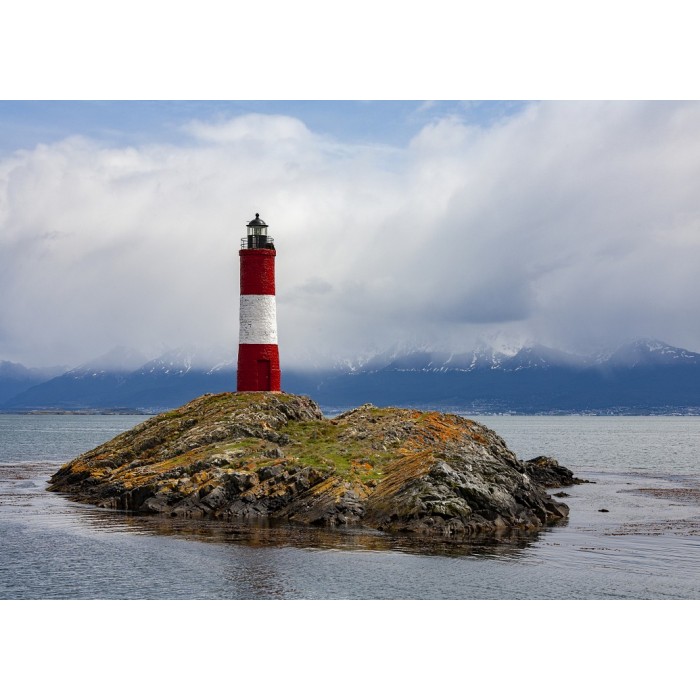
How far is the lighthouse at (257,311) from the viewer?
2493 inches

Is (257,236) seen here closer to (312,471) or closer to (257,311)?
(257,311)

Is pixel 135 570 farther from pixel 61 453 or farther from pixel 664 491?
pixel 61 453

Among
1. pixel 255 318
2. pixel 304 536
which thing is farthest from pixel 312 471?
pixel 255 318

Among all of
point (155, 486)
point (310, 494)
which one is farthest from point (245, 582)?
point (155, 486)

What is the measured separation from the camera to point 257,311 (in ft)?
208

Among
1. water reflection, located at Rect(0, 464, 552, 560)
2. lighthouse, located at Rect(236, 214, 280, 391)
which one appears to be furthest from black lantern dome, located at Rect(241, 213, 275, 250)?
water reflection, located at Rect(0, 464, 552, 560)

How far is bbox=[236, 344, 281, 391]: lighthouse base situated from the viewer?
63.5 meters

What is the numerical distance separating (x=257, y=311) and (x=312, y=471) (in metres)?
18.0

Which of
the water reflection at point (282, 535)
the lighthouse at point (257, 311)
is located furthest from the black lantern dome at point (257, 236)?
the water reflection at point (282, 535)

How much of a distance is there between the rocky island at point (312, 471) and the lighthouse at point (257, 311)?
1.73 metres

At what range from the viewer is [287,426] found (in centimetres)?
5953

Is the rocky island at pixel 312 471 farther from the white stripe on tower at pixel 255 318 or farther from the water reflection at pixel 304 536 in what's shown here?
the white stripe on tower at pixel 255 318

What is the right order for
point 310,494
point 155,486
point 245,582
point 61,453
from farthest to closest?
point 61,453, point 155,486, point 310,494, point 245,582

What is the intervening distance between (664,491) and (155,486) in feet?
130
